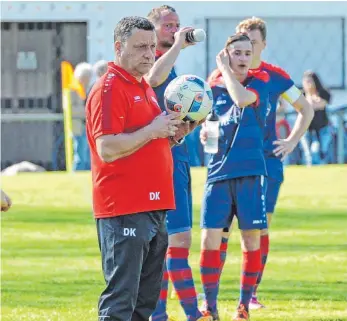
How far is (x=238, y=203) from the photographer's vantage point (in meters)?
Result: 9.26

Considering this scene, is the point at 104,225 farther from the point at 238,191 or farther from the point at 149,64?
the point at 238,191

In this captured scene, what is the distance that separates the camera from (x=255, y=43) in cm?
1002

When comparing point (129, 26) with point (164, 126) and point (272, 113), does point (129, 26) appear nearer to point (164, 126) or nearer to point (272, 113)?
point (164, 126)

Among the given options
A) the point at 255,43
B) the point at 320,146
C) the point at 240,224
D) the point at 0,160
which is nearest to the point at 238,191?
the point at 240,224

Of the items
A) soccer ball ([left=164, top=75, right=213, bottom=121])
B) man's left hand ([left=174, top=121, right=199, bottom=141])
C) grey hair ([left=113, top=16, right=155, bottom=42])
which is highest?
grey hair ([left=113, top=16, right=155, bottom=42])

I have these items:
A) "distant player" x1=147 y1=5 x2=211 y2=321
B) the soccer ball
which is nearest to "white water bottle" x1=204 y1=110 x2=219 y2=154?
"distant player" x1=147 y1=5 x2=211 y2=321

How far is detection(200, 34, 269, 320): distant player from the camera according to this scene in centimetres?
923

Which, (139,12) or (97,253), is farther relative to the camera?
(139,12)

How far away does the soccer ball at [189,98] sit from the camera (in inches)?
297

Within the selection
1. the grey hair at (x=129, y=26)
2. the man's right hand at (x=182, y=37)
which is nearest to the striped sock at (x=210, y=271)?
the man's right hand at (x=182, y=37)

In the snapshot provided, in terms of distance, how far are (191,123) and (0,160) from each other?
16014 millimetres

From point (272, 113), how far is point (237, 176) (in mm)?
1045

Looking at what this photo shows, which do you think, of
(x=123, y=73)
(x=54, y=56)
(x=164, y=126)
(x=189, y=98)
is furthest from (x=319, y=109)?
(x=164, y=126)

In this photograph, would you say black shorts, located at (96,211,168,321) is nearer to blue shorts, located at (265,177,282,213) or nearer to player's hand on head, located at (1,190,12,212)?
player's hand on head, located at (1,190,12,212)
